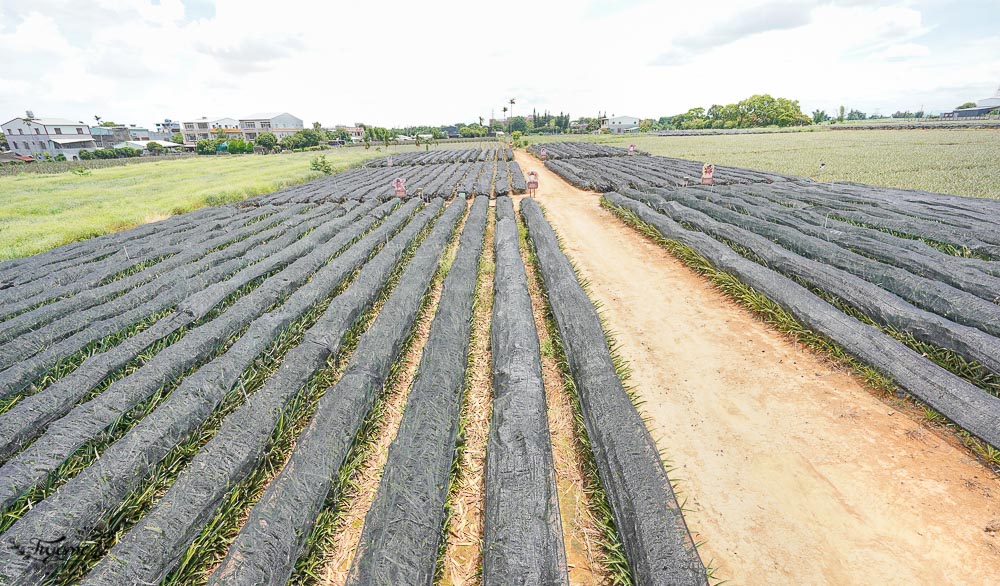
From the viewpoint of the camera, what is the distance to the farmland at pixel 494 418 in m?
2.57

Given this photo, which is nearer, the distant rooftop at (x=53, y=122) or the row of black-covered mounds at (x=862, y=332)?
the row of black-covered mounds at (x=862, y=332)

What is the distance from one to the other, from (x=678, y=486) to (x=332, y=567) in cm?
270

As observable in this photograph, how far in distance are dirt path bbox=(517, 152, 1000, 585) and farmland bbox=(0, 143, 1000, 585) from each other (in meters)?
0.02

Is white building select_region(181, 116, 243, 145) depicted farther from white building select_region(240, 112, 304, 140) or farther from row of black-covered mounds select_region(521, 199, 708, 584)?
row of black-covered mounds select_region(521, 199, 708, 584)

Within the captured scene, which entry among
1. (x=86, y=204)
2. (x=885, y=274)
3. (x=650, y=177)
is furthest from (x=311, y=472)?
(x=86, y=204)

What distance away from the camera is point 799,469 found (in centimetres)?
328

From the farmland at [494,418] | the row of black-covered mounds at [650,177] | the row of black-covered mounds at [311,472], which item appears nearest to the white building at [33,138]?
the farmland at [494,418]

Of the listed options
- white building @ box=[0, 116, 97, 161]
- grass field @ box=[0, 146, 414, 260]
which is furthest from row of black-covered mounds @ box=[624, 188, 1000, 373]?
white building @ box=[0, 116, 97, 161]

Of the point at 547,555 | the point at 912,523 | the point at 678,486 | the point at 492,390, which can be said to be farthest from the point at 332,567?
the point at 912,523

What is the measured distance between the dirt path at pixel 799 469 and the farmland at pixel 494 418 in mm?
24

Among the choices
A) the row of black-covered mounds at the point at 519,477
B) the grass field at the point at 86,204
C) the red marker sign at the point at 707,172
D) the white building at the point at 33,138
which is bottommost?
the row of black-covered mounds at the point at 519,477

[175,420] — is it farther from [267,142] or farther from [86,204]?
[267,142]

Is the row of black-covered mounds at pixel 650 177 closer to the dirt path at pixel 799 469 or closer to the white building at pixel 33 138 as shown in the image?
the dirt path at pixel 799 469

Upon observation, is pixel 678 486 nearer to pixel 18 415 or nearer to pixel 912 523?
pixel 912 523
